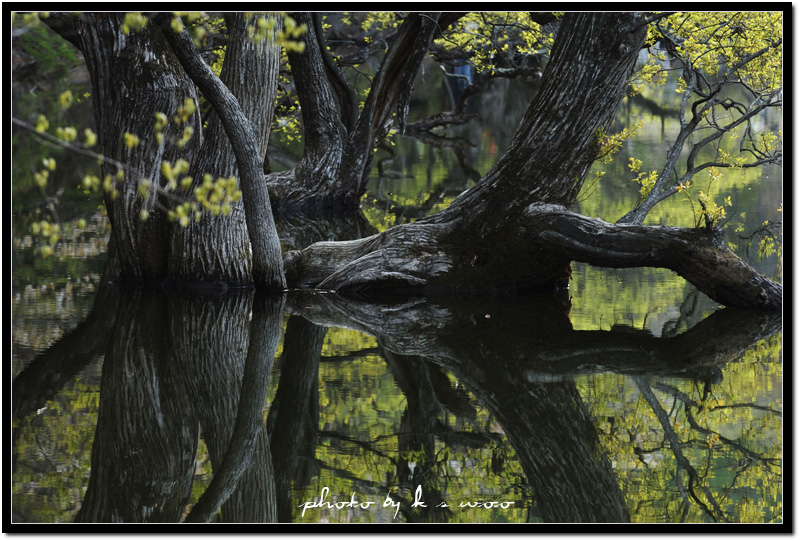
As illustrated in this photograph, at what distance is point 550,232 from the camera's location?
844 centimetres

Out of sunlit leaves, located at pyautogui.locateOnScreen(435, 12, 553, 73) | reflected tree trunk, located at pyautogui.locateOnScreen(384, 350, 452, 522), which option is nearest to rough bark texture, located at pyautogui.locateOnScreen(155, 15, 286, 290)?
reflected tree trunk, located at pyautogui.locateOnScreen(384, 350, 452, 522)

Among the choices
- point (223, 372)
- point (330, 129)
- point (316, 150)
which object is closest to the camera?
point (223, 372)

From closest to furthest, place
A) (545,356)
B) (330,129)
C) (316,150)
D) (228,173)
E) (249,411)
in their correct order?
(249,411), (545,356), (228,173), (330,129), (316,150)

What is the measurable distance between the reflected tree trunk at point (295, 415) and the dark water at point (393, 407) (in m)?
0.02

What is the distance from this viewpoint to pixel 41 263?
1032cm

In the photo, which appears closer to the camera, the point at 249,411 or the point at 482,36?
the point at 249,411

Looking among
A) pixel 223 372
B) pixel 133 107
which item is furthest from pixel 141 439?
pixel 133 107

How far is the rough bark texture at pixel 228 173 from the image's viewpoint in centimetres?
900

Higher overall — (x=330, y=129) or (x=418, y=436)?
(x=330, y=129)

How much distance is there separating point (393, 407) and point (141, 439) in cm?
148

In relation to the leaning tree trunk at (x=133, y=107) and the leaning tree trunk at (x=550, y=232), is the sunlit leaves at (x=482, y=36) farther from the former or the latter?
the leaning tree trunk at (x=133, y=107)

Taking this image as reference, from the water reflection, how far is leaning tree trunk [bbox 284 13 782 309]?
590mm

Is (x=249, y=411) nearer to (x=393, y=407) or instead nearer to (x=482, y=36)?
(x=393, y=407)

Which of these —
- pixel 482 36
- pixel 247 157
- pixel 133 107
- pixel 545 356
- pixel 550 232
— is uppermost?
pixel 482 36
